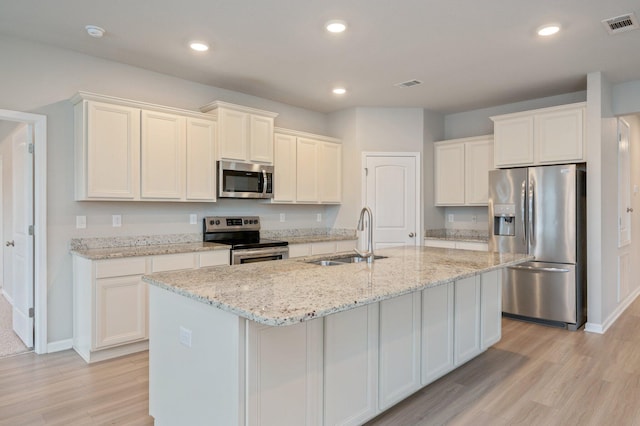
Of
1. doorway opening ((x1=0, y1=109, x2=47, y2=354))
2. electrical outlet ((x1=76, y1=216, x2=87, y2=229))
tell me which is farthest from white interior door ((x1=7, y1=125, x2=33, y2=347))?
electrical outlet ((x1=76, y1=216, x2=87, y2=229))

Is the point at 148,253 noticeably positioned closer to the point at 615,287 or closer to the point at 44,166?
the point at 44,166

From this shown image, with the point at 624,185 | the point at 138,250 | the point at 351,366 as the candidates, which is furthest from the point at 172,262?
the point at 624,185

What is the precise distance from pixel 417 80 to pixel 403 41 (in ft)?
3.53

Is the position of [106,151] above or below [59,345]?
above

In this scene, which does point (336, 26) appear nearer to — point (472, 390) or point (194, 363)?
point (194, 363)

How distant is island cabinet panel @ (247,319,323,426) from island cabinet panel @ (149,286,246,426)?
0.16 ft

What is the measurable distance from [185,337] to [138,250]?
1.90 m

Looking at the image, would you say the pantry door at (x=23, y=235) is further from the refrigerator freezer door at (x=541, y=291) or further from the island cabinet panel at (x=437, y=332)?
the refrigerator freezer door at (x=541, y=291)

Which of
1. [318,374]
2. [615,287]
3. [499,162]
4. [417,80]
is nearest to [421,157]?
[499,162]

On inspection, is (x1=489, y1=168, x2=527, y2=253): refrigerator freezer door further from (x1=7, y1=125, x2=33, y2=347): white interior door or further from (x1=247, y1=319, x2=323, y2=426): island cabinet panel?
(x1=7, y1=125, x2=33, y2=347): white interior door

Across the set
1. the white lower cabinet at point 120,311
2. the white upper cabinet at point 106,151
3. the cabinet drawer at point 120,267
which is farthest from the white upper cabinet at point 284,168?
the white lower cabinet at point 120,311

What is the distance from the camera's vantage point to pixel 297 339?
1834 millimetres

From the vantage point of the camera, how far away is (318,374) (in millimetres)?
1928

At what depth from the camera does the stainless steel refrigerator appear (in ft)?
13.5
